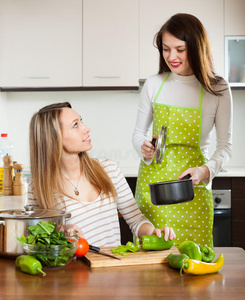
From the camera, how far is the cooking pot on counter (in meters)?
1.47

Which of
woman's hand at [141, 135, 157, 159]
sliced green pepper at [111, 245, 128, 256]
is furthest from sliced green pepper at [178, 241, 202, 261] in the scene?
woman's hand at [141, 135, 157, 159]

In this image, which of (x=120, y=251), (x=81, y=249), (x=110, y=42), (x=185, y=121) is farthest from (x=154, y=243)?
(x=110, y=42)

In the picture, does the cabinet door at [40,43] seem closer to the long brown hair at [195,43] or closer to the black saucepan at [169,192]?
the long brown hair at [195,43]

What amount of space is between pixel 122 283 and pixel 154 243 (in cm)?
31

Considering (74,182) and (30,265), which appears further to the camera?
(74,182)

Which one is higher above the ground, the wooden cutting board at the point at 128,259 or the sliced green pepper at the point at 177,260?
the sliced green pepper at the point at 177,260

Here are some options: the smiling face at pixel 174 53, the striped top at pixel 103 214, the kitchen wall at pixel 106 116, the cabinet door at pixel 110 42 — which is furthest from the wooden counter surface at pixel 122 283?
the kitchen wall at pixel 106 116

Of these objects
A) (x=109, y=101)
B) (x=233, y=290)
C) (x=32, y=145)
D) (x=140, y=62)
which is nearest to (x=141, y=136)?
(x=32, y=145)

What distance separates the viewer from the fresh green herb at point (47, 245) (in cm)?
138

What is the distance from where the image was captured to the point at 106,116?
4.03 metres

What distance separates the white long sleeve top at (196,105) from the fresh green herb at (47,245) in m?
0.92

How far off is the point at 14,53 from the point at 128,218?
84.3 inches

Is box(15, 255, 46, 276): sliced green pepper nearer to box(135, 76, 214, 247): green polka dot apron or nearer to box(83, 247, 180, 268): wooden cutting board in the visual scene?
box(83, 247, 180, 268): wooden cutting board

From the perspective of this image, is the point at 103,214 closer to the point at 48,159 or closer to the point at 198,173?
the point at 48,159
